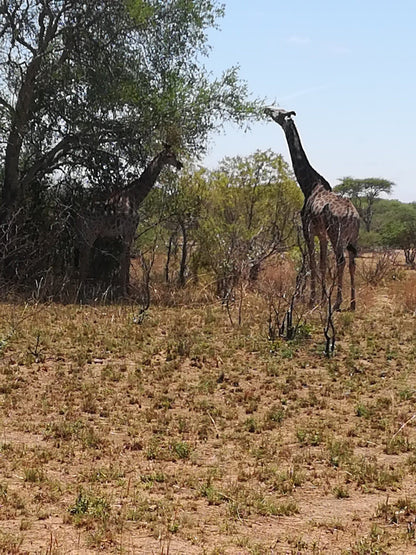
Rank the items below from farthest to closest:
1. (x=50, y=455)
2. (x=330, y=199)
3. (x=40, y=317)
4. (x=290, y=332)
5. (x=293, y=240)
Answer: (x=293, y=240), (x=330, y=199), (x=40, y=317), (x=290, y=332), (x=50, y=455)

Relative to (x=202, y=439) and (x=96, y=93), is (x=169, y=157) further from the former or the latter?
(x=202, y=439)

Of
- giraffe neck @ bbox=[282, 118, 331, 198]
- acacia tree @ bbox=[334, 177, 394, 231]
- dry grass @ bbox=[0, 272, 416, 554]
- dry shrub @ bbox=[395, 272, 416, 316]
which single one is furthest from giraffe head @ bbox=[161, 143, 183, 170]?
acacia tree @ bbox=[334, 177, 394, 231]

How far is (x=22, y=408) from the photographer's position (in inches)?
243

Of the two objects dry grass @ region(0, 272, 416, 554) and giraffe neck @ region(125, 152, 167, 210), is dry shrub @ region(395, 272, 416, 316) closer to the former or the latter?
dry grass @ region(0, 272, 416, 554)

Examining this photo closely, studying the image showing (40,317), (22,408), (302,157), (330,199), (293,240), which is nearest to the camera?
(22,408)

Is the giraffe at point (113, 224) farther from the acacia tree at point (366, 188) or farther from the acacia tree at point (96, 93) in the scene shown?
the acacia tree at point (366, 188)

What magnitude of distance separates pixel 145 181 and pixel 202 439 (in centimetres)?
853

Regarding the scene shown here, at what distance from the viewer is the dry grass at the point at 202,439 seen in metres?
3.94

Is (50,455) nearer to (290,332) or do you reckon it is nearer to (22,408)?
(22,408)

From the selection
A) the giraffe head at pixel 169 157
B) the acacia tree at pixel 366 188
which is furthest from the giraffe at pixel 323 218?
the acacia tree at pixel 366 188

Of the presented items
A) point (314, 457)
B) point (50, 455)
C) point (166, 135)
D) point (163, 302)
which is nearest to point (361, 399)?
point (314, 457)

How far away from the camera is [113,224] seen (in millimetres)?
12766

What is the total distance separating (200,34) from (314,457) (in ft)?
35.1

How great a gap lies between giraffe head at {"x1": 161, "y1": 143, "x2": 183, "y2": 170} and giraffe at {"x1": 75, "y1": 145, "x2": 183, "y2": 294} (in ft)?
2.93
